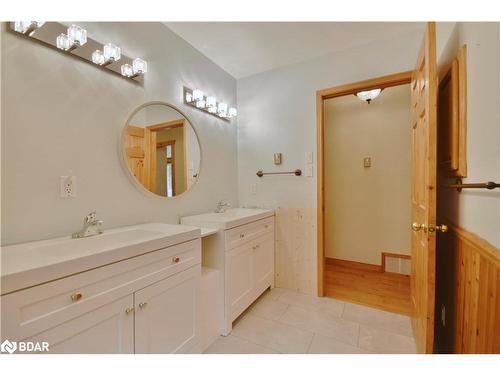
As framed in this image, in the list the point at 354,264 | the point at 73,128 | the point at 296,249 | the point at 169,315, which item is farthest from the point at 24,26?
the point at 354,264

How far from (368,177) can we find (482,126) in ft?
6.13

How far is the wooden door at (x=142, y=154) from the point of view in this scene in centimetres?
150

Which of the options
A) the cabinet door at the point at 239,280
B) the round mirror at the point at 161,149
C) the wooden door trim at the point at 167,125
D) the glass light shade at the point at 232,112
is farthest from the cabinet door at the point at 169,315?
the glass light shade at the point at 232,112

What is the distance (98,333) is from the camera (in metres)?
0.88

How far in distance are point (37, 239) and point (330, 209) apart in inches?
116

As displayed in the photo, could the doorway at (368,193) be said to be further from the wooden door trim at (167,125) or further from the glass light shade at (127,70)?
the glass light shade at (127,70)

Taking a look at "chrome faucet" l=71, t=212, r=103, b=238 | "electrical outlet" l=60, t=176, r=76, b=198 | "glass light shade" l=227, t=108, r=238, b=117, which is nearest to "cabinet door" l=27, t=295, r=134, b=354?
"chrome faucet" l=71, t=212, r=103, b=238

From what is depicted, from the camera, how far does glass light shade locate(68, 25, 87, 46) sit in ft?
3.79

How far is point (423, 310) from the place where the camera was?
1.25 metres

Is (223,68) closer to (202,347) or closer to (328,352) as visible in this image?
(202,347)
